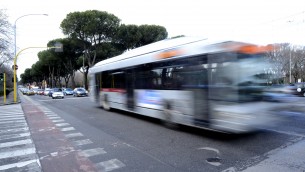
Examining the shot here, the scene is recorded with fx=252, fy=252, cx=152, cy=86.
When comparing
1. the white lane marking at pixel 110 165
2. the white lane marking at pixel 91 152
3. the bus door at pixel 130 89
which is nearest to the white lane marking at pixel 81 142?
the white lane marking at pixel 91 152

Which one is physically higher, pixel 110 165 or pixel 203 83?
pixel 203 83

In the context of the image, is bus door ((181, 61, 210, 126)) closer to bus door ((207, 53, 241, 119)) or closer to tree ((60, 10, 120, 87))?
bus door ((207, 53, 241, 119))

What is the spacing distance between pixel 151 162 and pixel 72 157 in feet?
6.16

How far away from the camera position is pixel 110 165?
16.8 ft

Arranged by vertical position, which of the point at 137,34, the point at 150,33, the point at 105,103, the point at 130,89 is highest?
the point at 150,33

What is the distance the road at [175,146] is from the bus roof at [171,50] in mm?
2482

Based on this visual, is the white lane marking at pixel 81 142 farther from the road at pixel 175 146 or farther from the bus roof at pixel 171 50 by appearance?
the bus roof at pixel 171 50

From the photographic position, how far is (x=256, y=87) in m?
6.37

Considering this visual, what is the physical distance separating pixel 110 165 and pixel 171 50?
4682 millimetres

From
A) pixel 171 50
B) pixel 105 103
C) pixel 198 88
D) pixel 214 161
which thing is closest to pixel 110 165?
pixel 214 161

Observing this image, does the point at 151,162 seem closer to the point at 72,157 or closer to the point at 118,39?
the point at 72,157

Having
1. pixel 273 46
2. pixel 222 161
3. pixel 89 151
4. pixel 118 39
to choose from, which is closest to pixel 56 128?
pixel 89 151

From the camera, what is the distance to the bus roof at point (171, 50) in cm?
673

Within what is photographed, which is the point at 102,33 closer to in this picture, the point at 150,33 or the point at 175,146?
the point at 150,33
